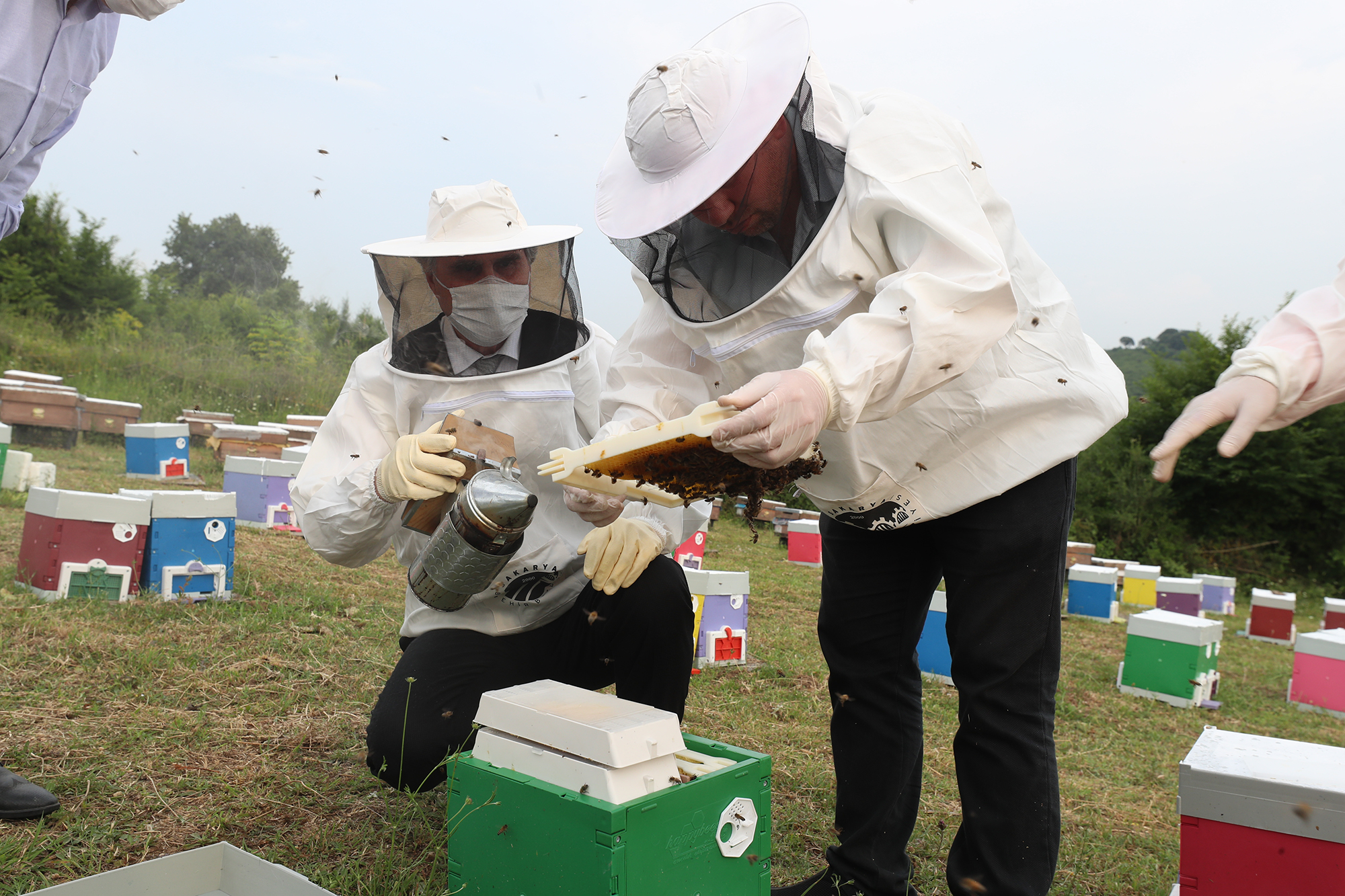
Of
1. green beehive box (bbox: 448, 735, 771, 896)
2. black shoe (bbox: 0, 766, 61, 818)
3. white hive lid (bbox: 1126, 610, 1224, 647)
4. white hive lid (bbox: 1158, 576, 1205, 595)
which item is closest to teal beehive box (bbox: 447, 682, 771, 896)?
green beehive box (bbox: 448, 735, 771, 896)

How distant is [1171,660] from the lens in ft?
16.8

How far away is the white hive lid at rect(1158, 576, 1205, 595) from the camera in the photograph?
8.07m

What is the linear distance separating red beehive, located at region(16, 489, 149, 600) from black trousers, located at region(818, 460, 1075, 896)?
3.83 meters

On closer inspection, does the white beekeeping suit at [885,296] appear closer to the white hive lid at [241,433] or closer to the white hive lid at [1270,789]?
the white hive lid at [1270,789]

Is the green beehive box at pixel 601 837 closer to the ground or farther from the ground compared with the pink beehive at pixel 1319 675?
farther from the ground

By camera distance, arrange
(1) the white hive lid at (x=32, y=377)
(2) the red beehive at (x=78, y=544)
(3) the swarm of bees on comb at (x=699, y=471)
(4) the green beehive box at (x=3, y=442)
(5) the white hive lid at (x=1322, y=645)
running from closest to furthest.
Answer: (3) the swarm of bees on comb at (x=699, y=471) → (2) the red beehive at (x=78, y=544) → (5) the white hive lid at (x=1322, y=645) → (4) the green beehive box at (x=3, y=442) → (1) the white hive lid at (x=32, y=377)

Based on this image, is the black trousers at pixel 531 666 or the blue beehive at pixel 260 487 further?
the blue beehive at pixel 260 487

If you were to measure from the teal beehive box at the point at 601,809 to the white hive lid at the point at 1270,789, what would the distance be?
0.89m

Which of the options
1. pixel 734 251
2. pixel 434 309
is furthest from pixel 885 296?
pixel 434 309

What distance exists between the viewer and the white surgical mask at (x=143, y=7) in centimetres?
205

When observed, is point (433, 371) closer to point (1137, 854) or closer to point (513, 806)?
point (513, 806)

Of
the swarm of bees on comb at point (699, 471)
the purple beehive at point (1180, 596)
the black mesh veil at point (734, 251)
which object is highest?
the black mesh veil at point (734, 251)

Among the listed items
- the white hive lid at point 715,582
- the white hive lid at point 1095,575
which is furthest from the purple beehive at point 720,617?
the white hive lid at point 1095,575

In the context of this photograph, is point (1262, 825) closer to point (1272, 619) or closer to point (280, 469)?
point (280, 469)
